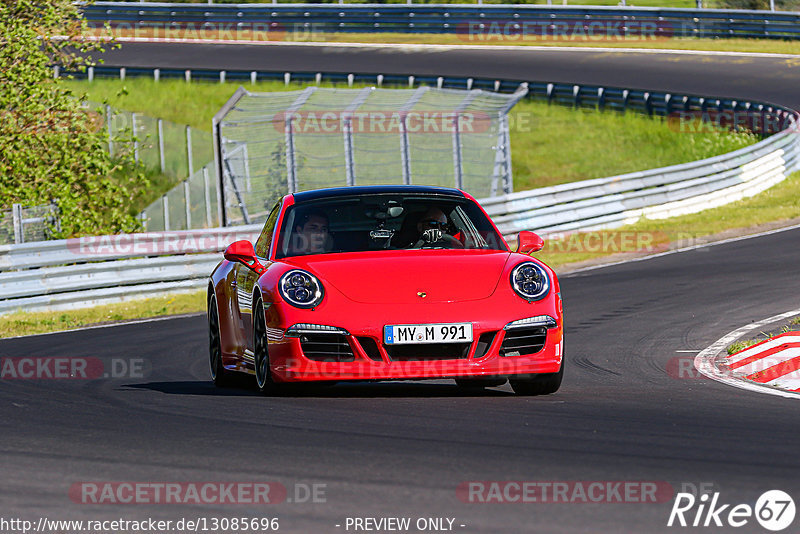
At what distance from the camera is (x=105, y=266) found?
711 inches

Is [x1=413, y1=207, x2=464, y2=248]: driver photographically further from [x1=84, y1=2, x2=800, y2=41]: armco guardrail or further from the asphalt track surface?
[x1=84, y1=2, x2=800, y2=41]: armco guardrail

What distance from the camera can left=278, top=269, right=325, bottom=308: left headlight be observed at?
8.16m

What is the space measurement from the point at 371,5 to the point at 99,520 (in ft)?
154

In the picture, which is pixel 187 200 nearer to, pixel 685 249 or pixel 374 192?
pixel 685 249

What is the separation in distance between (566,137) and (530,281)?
2866 centimetres

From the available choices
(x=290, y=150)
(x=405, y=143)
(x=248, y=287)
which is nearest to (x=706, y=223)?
(x=405, y=143)

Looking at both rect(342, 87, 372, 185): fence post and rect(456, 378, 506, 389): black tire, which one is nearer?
rect(456, 378, 506, 389): black tire

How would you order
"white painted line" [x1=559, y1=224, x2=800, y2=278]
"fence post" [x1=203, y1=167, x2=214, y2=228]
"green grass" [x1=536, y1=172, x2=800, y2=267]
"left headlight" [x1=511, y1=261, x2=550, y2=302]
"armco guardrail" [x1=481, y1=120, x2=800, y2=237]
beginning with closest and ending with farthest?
"left headlight" [x1=511, y1=261, x2=550, y2=302] → "white painted line" [x1=559, y1=224, x2=800, y2=278] → "green grass" [x1=536, y1=172, x2=800, y2=267] → "armco guardrail" [x1=481, y1=120, x2=800, y2=237] → "fence post" [x1=203, y1=167, x2=214, y2=228]

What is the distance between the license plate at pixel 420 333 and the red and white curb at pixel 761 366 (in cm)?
201

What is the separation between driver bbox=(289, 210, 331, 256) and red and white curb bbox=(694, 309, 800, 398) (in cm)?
282

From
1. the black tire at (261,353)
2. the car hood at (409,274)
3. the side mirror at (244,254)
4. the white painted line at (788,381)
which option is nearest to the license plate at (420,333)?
the car hood at (409,274)

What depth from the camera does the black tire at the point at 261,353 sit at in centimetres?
841

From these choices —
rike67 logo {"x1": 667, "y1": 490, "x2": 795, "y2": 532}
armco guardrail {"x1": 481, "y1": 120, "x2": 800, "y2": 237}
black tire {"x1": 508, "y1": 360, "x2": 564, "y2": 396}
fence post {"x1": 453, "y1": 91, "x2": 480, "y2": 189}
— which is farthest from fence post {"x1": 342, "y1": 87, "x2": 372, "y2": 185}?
rike67 logo {"x1": 667, "y1": 490, "x2": 795, "y2": 532}

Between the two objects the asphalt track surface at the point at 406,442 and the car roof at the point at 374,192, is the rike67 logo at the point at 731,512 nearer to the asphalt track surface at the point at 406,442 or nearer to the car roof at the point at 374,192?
the asphalt track surface at the point at 406,442
